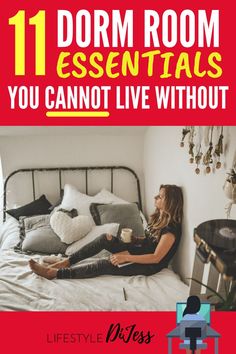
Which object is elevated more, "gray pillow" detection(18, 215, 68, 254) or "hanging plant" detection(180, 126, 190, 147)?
"hanging plant" detection(180, 126, 190, 147)

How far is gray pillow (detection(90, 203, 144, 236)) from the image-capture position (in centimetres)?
125

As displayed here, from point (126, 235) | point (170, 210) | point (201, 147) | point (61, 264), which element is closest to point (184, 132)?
point (201, 147)

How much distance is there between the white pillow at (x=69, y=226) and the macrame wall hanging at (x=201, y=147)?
357mm

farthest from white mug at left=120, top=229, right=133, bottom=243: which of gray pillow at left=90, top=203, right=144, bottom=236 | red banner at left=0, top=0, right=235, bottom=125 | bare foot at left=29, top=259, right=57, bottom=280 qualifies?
red banner at left=0, top=0, right=235, bottom=125

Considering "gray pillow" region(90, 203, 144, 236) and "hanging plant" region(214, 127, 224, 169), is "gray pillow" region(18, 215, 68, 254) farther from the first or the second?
"hanging plant" region(214, 127, 224, 169)

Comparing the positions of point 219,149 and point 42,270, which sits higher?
point 219,149

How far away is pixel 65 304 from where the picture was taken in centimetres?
116

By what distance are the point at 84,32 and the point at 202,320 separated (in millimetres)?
807

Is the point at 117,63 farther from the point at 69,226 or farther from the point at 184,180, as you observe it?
the point at 69,226

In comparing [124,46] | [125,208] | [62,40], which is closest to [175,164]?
[125,208]

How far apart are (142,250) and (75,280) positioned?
21 centimetres

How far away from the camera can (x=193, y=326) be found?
109 centimetres

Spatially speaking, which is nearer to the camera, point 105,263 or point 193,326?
point 193,326

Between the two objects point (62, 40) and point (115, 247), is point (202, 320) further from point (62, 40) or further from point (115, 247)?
point (62, 40)
